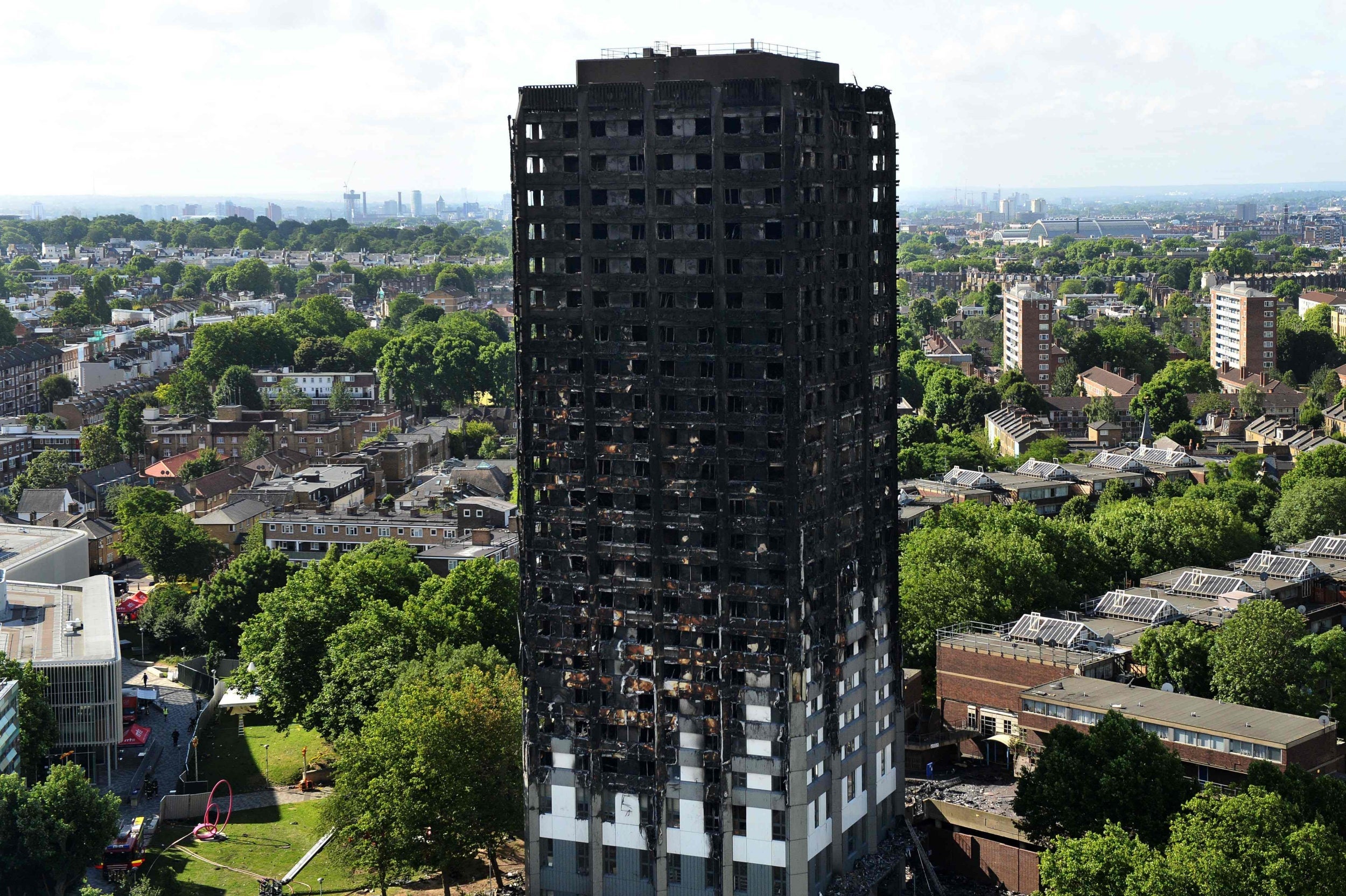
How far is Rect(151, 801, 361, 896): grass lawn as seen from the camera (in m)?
63.2

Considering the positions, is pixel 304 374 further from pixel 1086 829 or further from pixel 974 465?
pixel 1086 829

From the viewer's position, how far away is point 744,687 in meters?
55.6

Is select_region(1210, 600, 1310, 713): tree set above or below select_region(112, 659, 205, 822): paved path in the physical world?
above

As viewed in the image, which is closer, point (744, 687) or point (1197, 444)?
point (744, 687)

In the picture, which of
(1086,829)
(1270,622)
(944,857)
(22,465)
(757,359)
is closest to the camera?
(757,359)

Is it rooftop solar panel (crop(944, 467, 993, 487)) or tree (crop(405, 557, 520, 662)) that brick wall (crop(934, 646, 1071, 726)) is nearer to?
tree (crop(405, 557, 520, 662))

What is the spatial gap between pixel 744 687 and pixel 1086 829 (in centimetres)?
1399

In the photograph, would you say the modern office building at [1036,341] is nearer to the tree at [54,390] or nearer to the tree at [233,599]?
the tree at [54,390]

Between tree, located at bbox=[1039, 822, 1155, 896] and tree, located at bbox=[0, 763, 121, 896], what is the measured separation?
33.3 metres

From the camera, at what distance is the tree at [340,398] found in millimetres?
164250

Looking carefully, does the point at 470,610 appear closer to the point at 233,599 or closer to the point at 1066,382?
the point at 233,599

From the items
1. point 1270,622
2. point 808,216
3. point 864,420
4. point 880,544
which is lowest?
point 1270,622

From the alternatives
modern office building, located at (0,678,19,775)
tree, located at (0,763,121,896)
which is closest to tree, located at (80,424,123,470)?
modern office building, located at (0,678,19,775)

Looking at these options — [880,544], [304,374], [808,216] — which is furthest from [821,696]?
[304,374]
